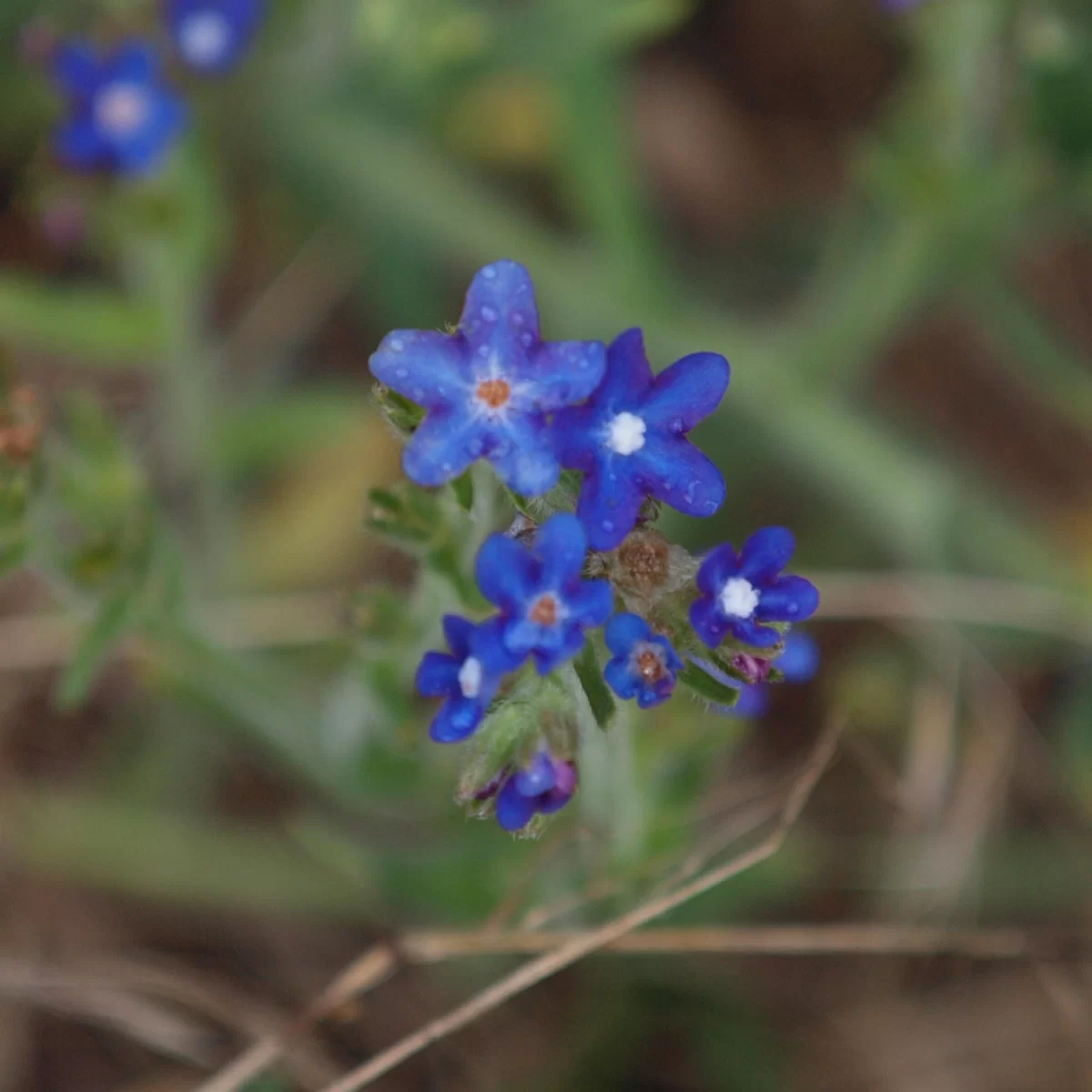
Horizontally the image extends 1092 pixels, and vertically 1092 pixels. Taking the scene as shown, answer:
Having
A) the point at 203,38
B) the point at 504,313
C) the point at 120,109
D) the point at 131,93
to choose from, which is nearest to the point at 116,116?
the point at 120,109

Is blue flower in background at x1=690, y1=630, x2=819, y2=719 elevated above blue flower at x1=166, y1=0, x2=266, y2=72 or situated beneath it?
situated beneath

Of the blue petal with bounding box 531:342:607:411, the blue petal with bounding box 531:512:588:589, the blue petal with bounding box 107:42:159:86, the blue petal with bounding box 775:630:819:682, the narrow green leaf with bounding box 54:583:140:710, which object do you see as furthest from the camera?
the blue petal with bounding box 107:42:159:86

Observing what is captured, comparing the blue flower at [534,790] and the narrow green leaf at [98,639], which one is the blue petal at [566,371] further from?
the narrow green leaf at [98,639]

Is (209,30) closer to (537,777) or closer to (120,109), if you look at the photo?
(120,109)

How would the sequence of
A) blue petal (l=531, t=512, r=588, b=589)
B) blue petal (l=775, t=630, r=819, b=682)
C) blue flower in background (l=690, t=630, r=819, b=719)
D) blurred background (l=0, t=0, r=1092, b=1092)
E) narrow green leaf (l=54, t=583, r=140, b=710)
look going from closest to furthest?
1. blue petal (l=531, t=512, r=588, b=589)
2. blue flower in background (l=690, t=630, r=819, b=719)
3. blue petal (l=775, t=630, r=819, b=682)
4. narrow green leaf (l=54, t=583, r=140, b=710)
5. blurred background (l=0, t=0, r=1092, b=1092)

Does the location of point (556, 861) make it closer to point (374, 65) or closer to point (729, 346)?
point (729, 346)

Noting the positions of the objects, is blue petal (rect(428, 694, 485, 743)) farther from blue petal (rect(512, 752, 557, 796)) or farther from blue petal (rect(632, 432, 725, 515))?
blue petal (rect(632, 432, 725, 515))

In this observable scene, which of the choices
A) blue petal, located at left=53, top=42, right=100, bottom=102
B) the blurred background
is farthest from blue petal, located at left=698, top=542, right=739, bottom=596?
blue petal, located at left=53, top=42, right=100, bottom=102
